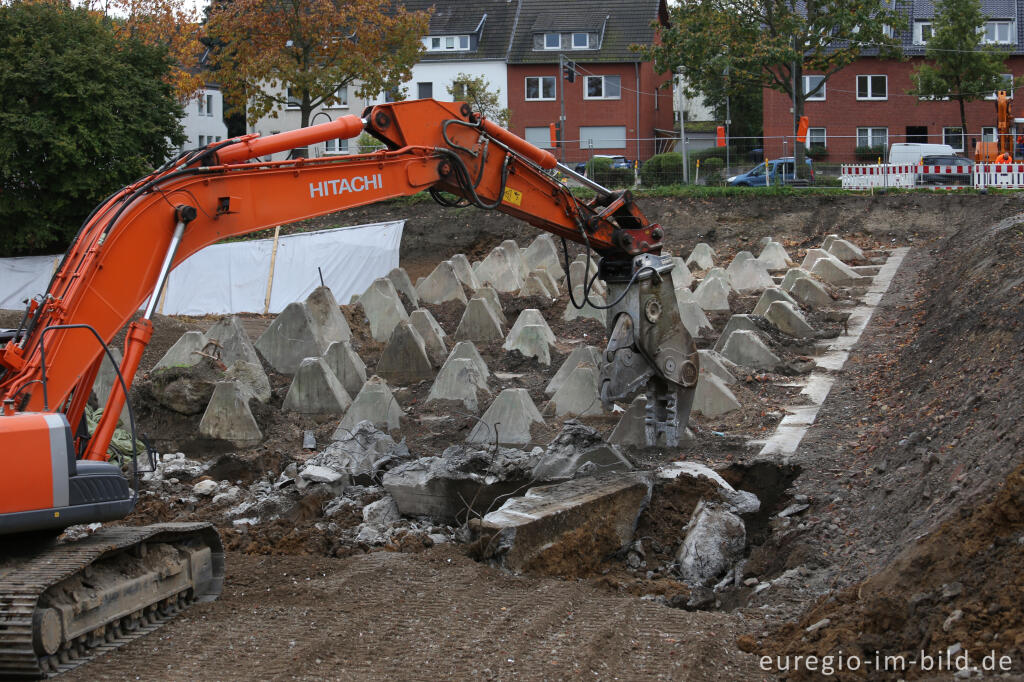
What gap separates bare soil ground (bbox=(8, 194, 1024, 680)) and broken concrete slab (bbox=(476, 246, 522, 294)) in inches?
359

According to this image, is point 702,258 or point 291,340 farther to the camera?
point 702,258

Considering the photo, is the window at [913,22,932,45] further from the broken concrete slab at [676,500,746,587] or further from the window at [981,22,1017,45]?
the broken concrete slab at [676,500,746,587]

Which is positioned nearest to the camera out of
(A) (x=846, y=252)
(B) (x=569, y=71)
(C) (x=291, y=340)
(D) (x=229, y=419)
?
Answer: (D) (x=229, y=419)

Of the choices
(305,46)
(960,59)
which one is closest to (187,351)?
(305,46)

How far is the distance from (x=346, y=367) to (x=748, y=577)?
726 centimetres

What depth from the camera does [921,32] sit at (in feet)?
→ 135

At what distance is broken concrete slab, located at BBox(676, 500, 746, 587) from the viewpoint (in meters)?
7.22

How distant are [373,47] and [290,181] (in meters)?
22.6

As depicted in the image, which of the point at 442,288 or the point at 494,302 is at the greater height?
the point at 442,288

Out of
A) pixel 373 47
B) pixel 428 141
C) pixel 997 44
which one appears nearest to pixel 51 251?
pixel 373 47

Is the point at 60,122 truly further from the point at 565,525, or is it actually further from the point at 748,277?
the point at 565,525

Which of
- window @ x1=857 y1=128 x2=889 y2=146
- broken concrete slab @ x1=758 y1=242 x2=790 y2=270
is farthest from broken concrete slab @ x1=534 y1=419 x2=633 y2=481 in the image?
window @ x1=857 y1=128 x2=889 y2=146


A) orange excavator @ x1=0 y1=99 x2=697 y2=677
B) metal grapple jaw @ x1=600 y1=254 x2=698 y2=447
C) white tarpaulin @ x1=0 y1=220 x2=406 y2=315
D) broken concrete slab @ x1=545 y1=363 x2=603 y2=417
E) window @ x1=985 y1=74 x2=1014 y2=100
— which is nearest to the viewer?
orange excavator @ x1=0 y1=99 x2=697 y2=677

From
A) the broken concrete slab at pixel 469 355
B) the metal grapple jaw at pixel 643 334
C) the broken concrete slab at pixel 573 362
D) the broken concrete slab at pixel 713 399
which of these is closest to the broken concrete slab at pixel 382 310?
the broken concrete slab at pixel 469 355
